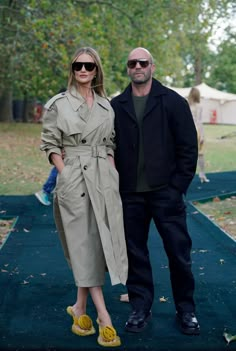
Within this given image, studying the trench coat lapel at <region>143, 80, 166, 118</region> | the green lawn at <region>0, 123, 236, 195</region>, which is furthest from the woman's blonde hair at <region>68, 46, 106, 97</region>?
the green lawn at <region>0, 123, 236, 195</region>

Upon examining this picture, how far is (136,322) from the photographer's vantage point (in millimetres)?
4488

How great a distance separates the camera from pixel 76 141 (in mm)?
4277

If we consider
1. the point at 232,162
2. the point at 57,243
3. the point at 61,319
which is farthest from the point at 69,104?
the point at 232,162

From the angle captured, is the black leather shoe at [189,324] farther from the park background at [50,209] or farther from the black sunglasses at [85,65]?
the black sunglasses at [85,65]

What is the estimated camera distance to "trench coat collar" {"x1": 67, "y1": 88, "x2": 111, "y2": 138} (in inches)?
168

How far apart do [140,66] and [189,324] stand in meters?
1.80

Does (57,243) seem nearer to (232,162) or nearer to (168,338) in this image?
(168,338)

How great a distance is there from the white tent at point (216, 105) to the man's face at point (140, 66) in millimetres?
46879

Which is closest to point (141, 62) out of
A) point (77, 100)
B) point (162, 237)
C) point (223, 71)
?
point (77, 100)

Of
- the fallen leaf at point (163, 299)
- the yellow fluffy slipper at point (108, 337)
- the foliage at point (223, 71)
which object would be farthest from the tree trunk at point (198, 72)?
the yellow fluffy slipper at point (108, 337)

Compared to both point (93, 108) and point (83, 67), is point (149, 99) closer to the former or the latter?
point (93, 108)

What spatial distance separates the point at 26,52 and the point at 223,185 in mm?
7009

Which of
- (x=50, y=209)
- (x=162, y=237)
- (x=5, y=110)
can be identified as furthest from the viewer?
(x=5, y=110)

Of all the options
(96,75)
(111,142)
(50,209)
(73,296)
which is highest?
(96,75)
